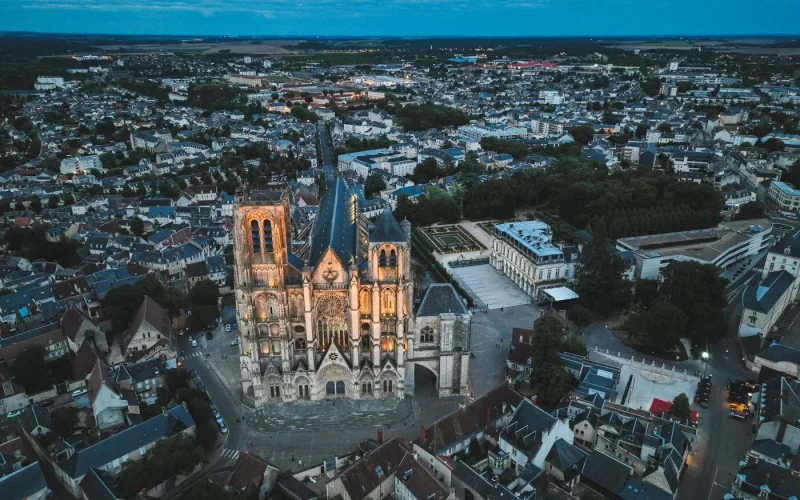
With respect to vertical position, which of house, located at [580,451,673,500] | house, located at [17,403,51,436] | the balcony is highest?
the balcony

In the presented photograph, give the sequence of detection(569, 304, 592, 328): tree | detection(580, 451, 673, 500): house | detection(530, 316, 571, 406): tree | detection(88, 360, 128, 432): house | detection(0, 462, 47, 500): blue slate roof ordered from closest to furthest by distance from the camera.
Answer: detection(580, 451, 673, 500): house < detection(0, 462, 47, 500): blue slate roof < detection(88, 360, 128, 432): house < detection(530, 316, 571, 406): tree < detection(569, 304, 592, 328): tree

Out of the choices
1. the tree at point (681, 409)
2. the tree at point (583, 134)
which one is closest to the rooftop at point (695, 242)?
the tree at point (681, 409)

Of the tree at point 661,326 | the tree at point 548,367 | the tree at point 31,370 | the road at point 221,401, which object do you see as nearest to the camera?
the road at point 221,401

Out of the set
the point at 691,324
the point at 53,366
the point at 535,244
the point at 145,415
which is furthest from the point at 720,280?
the point at 53,366

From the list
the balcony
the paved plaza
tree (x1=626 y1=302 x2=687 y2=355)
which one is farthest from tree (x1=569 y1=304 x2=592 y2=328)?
the balcony

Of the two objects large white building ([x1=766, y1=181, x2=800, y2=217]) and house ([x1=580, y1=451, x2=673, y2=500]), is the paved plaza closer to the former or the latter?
house ([x1=580, y1=451, x2=673, y2=500])

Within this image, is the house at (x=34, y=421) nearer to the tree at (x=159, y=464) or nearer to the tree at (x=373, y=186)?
the tree at (x=159, y=464)

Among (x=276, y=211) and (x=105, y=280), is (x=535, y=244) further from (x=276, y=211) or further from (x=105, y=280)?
(x=105, y=280)
